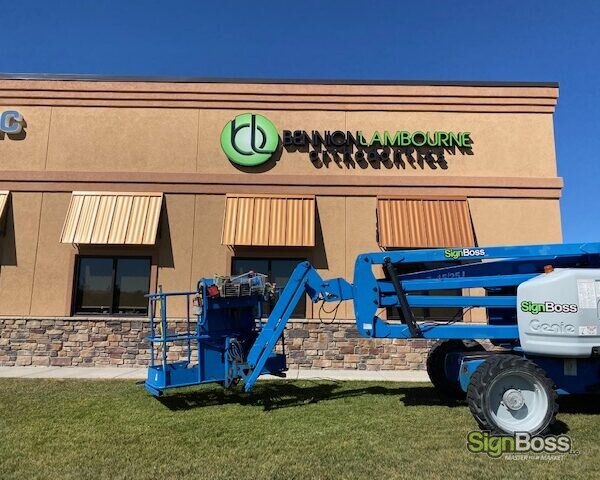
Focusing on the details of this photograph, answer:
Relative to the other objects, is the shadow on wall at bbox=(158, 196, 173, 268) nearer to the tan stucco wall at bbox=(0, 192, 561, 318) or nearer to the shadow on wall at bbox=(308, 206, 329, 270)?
the tan stucco wall at bbox=(0, 192, 561, 318)

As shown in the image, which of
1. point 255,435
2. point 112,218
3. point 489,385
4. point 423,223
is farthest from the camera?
point 112,218

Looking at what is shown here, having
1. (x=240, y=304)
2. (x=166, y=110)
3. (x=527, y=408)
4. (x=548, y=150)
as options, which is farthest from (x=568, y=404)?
(x=166, y=110)

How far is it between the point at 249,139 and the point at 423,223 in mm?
5600

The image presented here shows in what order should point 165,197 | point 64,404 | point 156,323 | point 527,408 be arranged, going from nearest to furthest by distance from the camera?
point 527,408 < point 64,404 < point 156,323 < point 165,197

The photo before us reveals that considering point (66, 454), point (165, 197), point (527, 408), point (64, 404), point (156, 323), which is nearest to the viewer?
point (66, 454)

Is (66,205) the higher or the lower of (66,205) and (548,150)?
the lower

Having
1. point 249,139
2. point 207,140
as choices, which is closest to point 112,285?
point 207,140

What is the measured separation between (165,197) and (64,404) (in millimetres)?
6762

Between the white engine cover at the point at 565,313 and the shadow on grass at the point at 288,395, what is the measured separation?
216 cm

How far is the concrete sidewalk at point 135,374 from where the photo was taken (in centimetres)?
1086

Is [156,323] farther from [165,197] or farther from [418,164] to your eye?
[418,164]

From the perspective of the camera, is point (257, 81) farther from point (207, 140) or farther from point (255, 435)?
point (255, 435)

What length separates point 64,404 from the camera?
8.05 meters

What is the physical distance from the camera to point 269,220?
1281cm
